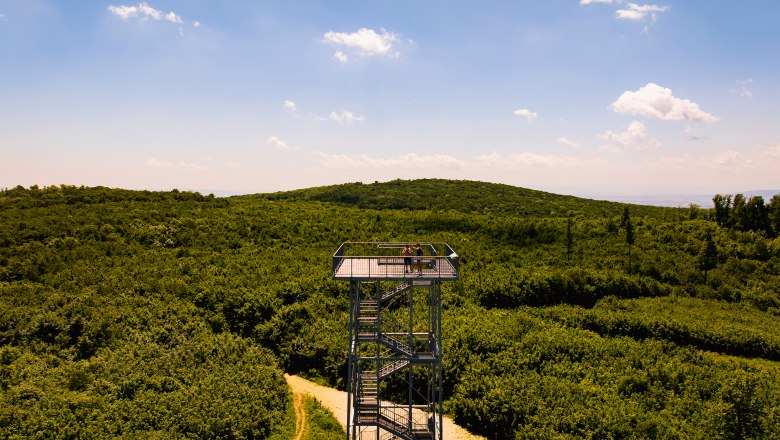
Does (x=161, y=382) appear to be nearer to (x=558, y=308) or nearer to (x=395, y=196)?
(x=558, y=308)

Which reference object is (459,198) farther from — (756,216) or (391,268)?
(391,268)

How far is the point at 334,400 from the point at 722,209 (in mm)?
59462

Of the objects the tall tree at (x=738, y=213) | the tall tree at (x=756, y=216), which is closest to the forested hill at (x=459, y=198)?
the tall tree at (x=738, y=213)

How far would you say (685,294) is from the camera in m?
44.5

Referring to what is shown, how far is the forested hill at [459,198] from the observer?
8012cm

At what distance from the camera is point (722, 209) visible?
2292 inches

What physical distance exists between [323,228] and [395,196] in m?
36.0

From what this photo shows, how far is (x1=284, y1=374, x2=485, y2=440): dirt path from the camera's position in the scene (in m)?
25.9

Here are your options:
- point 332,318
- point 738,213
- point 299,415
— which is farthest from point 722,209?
point 299,415

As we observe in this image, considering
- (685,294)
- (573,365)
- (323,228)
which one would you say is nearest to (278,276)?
(323,228)

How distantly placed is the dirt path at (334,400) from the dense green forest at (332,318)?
36.3 inches

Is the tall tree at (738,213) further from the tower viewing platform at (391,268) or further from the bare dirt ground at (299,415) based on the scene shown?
the bare dirt ground at (299,415)

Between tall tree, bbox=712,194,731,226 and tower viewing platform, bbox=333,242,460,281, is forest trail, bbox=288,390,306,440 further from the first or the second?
tall tree, bbox=712,194,731,226

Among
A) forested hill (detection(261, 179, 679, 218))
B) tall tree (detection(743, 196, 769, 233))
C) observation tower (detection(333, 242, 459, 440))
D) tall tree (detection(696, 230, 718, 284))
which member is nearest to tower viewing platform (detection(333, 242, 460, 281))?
observation tower (detection(333, 242, 459, 440))
